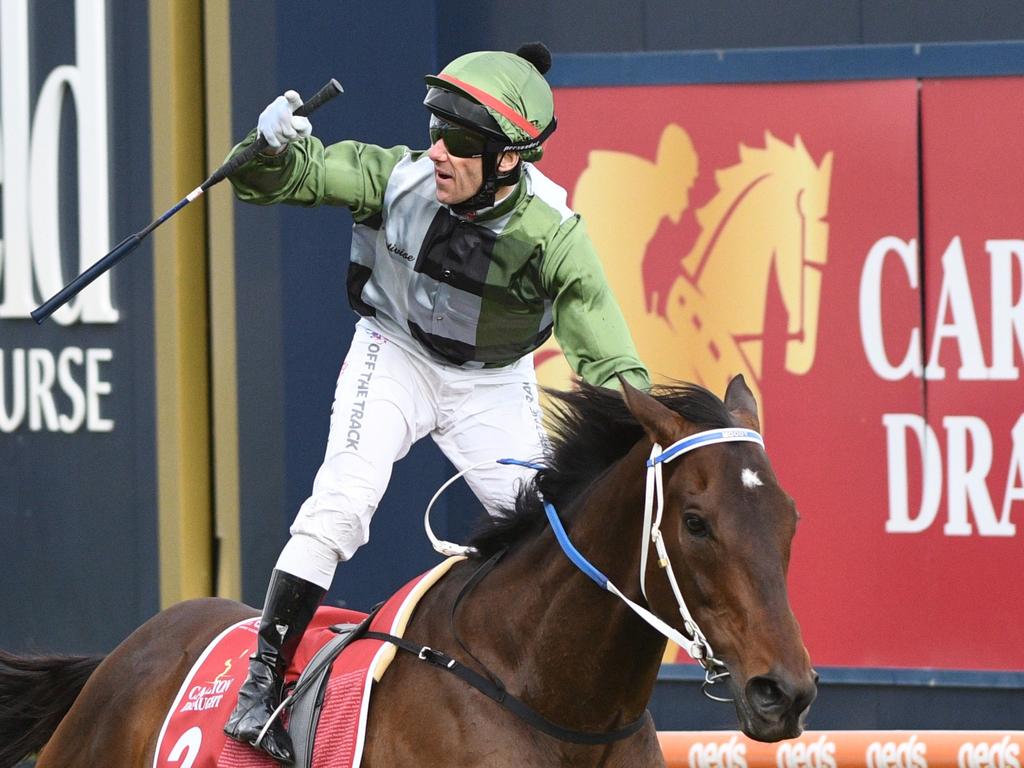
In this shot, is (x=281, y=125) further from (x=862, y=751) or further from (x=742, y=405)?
(x=862, y=751)

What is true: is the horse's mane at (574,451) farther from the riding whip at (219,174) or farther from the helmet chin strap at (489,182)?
the riding whip at (219,174)

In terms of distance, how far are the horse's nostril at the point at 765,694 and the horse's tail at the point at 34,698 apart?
2351 mm

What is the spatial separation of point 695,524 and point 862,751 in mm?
2676

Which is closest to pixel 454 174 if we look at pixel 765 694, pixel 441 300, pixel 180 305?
pixel 441 300

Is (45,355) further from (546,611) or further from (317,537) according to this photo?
(546,611)

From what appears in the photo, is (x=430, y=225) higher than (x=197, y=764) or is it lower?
higher

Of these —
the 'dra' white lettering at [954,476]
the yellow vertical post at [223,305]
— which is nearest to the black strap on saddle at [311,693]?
the yellow vertical post at [223,305]

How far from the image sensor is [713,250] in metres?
6.11

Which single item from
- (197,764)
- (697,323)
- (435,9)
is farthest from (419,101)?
(197,764)

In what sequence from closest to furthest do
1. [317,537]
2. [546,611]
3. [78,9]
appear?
[546,611], [317,537], [78,9]

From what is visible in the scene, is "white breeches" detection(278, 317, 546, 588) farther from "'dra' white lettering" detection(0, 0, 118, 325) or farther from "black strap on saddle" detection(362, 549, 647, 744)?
"'dra' white lettering" detection(0, 0, 118, 325)

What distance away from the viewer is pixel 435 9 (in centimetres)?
627

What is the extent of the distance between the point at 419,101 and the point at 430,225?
2576 millimetres

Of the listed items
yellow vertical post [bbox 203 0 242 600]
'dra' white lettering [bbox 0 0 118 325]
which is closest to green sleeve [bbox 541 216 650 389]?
yellow vertical post [bbox 203 0 242 600]
